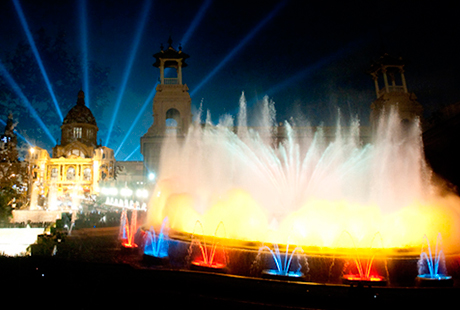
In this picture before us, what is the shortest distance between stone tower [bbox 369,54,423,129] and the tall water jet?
906 millimetres

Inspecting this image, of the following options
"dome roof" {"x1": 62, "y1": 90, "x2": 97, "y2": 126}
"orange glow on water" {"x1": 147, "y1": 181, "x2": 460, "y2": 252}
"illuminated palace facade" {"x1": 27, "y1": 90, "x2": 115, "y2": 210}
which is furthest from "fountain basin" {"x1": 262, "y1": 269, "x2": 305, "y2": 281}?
"dome roof" {"x1": 62, "y1": 90, "x2": 97, "y2": 126}

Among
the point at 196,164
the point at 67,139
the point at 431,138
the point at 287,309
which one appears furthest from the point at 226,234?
the point at 67,139

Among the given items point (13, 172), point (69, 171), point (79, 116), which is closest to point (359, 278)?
point (69, 171)

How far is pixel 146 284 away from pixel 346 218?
8.86 meters

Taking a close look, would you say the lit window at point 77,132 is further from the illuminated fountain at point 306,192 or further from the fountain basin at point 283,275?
the fountain basin at point 283,275

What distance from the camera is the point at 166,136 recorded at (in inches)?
1212

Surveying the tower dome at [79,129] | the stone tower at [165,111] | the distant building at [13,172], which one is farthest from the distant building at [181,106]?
the tower dome at [79,129]

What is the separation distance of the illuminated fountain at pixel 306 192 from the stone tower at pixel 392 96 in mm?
1053

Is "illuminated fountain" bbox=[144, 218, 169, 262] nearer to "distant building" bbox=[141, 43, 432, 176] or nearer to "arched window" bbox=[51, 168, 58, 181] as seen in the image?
"distant building" bbox=[141, 43, 432, 176]

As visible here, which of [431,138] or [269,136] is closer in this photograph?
[431,138]

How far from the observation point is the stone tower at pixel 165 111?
99.9ft

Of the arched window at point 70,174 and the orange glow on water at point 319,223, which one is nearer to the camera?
the orange glow on water at point 319,223

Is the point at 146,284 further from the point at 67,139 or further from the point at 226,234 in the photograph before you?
the point at 67,139

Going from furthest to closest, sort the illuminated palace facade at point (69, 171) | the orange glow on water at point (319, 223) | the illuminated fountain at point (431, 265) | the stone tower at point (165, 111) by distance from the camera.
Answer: the illuminated palace facade at point (69, 171)
the stone tower at point (165, 111)
the orange glow on water at point (319, 223)
the illuminated fountain at point (431, 265)
